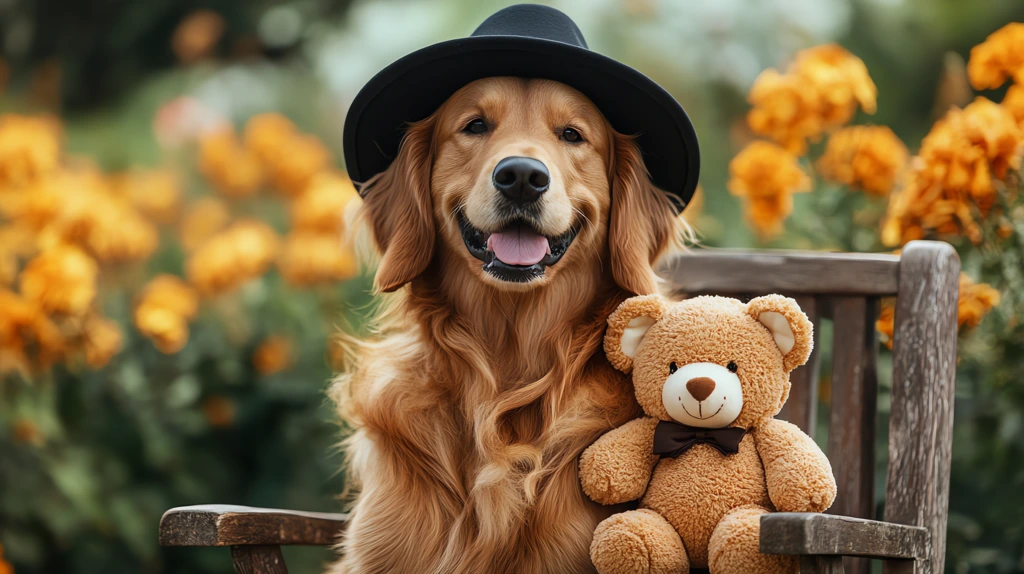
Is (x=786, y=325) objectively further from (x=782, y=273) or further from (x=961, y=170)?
(x=961, y=170)

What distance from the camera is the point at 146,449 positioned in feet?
11.6

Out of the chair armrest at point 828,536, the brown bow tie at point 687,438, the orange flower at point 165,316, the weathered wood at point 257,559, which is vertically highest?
the orange flower at point 165,316

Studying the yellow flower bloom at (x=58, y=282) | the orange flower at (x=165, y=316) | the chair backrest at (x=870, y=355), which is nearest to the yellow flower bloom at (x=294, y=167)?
the orange flower at (x=165, y=316)

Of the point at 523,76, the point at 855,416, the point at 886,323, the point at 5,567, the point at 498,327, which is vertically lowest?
the point at 5,567

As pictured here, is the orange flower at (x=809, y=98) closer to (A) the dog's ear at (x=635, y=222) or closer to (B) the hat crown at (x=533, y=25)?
(A) the dog's ear at (x=635, y=222)

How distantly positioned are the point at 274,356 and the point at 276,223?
1494mm

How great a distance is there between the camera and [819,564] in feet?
5.09

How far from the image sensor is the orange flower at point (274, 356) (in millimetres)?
3686

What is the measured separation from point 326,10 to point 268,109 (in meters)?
0.75

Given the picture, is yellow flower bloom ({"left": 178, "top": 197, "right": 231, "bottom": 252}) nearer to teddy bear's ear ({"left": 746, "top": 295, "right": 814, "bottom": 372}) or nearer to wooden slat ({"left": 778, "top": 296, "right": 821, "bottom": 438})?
wooden slat ({"left": 778, "top": 296, "right": 821, "bottom": 438})

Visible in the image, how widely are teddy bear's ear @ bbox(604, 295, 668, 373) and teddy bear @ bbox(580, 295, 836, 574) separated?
0.08ft

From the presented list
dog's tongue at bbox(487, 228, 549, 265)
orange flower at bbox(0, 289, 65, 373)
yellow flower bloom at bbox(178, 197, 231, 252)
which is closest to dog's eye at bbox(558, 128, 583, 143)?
dog's tongue at bbox(487, 228, 549, 265)

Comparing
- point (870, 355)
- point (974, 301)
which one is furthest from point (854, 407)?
point (974, 301)

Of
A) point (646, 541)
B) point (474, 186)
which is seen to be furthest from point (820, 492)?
point (474, 186)
